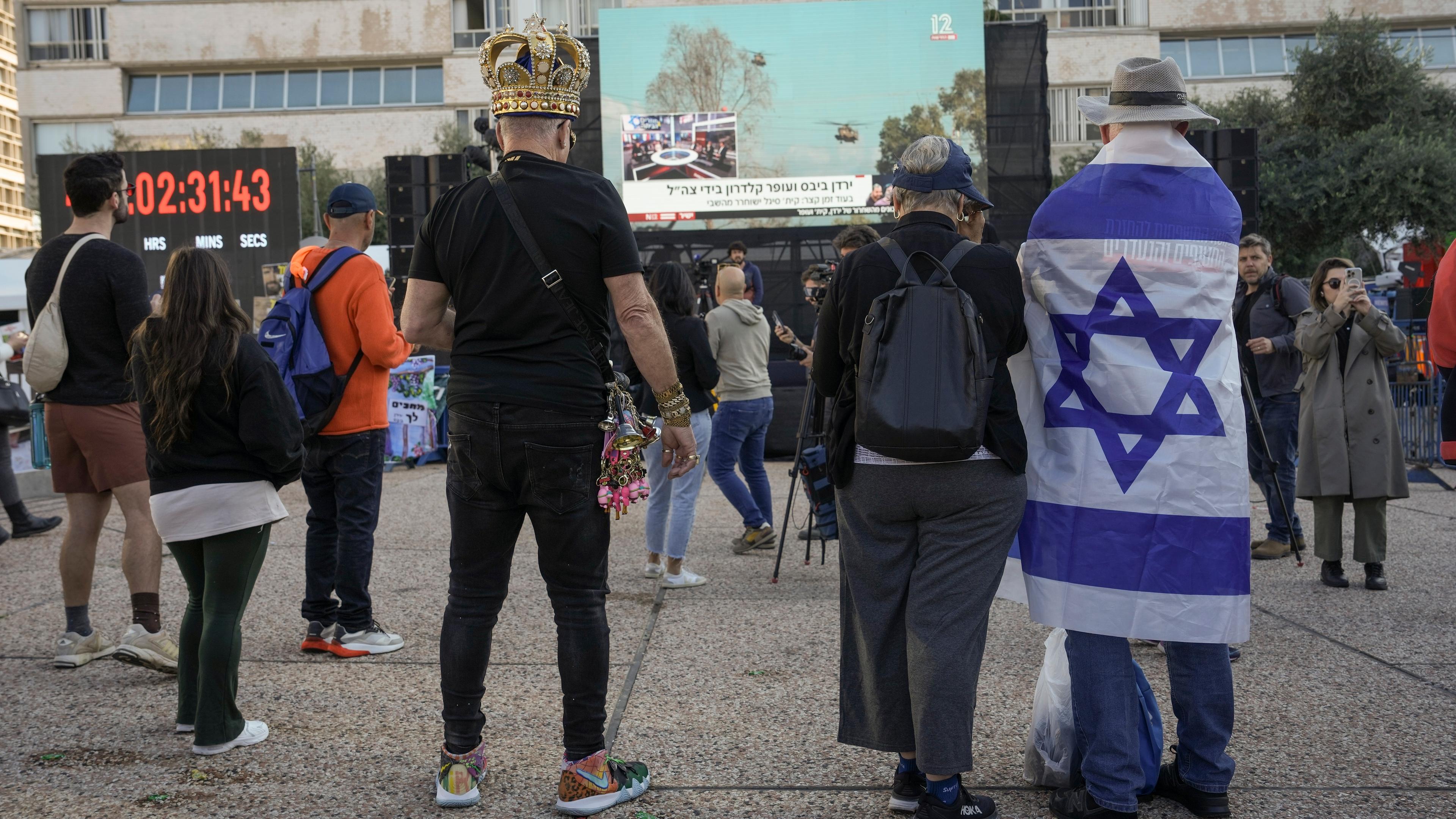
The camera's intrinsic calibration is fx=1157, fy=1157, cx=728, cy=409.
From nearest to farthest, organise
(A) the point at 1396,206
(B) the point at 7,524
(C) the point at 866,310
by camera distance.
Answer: (C) the point at 866,310
(B) the point at 7,524
(A) the point at 1396,206

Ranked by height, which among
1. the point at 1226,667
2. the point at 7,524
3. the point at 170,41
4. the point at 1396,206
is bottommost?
the point at 7,524

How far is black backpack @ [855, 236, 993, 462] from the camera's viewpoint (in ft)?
9.07

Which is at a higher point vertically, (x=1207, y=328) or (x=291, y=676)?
(x=1207, y=328)

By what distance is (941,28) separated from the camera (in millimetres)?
18859

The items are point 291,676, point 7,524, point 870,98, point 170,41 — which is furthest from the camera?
point 170,41

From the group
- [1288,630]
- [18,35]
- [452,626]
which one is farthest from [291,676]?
[18,35]

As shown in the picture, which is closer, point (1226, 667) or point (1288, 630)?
point (1226, 667)

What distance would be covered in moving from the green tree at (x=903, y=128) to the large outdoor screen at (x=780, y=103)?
0.07ft

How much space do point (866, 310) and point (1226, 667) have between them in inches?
53.5

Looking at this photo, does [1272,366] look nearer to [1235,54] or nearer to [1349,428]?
[1349,428]

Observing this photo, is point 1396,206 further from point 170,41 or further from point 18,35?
point 18,35

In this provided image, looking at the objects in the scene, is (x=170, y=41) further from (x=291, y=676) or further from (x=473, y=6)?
(x=291, y=676)

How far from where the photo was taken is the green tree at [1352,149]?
84.3ft

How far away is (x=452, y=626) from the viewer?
10.3ft
